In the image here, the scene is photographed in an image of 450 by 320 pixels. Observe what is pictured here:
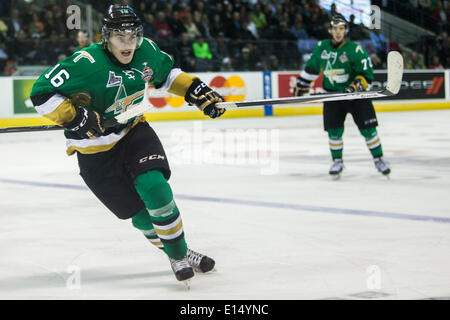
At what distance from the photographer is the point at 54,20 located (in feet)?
41.3

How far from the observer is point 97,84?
10.3 feet

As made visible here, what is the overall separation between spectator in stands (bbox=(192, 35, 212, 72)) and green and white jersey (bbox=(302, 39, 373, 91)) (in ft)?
23.8

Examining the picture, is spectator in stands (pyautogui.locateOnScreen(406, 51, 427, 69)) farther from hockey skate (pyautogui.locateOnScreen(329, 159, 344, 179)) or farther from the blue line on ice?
the blue line on ice

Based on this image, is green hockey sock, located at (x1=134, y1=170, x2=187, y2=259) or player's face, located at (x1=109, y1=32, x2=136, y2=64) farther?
player's face, located at (x1=109, y1=32, x2=136, y2=64)

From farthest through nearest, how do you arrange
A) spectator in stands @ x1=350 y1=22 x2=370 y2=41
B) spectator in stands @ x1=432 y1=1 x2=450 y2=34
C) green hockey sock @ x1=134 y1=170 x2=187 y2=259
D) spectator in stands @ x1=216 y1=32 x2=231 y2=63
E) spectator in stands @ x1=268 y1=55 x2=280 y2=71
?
spectator in stands @ x1=432 y1=1 x2=450 y2=34
spectator in stands @ x1=350 y1=22 x2=370 y2=41
spectator in stands @ x1=268 y1=55 x2=280 y2=71
spectator in stands @ x1=216 y1=32 x2=231 y2=63
green hockey sock @ x1=134 y1=170 x2=187 y2=259

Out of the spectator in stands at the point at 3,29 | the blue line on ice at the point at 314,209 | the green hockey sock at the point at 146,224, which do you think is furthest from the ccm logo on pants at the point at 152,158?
the spectator in stands at the point at 3,29

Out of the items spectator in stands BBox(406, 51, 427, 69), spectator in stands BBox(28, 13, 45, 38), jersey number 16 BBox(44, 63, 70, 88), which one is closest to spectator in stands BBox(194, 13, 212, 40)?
A: spectator in stands BBox(28, 13, 45, 38)

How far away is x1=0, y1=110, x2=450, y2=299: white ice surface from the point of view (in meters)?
3.06

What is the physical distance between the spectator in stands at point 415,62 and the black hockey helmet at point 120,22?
13993 millimetres

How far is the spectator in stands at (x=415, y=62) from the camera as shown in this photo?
1647 cm

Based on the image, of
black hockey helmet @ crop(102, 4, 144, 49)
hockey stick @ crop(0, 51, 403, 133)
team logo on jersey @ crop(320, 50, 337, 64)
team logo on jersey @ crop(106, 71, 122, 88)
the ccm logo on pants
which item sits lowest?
the ccm logo on pants

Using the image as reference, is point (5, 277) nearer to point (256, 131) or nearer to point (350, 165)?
point (350, 165)

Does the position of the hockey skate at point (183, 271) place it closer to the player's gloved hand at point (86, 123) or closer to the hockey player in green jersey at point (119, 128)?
the hockey player in green jersey at point (119, 128)
